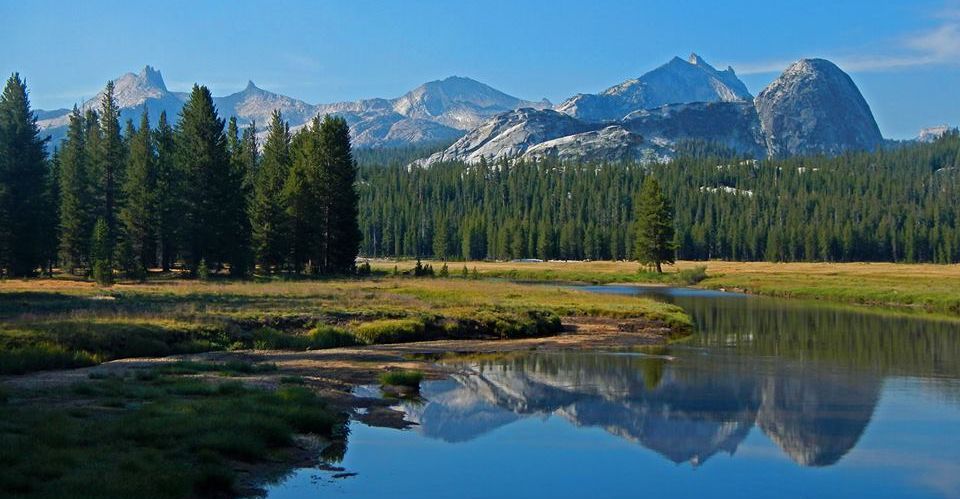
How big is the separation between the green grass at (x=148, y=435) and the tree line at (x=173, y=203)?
4530 cm

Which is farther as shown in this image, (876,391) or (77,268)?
(77,268)

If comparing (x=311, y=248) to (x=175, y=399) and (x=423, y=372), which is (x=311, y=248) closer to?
(x=423, y=372)

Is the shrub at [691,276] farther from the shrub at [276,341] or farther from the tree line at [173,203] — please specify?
the shrub at [276,341]

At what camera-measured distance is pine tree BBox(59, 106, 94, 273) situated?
7675 centimetres

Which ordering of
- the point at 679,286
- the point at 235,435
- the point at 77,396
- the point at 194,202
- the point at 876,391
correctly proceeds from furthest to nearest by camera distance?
the point at 679,286 < the point at 194,202 < the point at 876,391 < the point at 77,396 < the point at 235,435

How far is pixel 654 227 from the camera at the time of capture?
116875 millimetres

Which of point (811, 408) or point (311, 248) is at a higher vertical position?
point (311, 248)

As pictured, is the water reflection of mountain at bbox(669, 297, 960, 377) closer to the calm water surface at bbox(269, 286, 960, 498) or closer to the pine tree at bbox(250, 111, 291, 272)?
the calm water surface at bbox(269, 286, 960, 498)

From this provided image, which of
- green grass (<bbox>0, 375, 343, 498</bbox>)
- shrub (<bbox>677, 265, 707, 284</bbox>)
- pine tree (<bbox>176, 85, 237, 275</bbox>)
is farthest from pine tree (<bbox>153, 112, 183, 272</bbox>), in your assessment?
shrub (<bbox>677, 265, 707, 284</bbox>)

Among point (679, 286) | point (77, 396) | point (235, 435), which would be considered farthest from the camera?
point (679, 286)

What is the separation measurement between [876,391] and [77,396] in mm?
27442

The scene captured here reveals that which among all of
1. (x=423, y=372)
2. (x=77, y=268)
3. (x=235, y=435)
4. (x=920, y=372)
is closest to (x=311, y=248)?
(x=77, y=268)

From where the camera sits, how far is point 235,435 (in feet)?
60.6

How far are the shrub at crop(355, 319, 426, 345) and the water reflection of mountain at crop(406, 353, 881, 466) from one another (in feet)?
25.3
